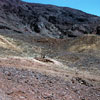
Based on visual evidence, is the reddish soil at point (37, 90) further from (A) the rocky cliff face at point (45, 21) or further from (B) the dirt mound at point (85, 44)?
(A) the rocky cliff face at point (45, 21)

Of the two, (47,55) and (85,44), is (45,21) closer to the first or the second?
(85,44)

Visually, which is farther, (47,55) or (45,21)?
(45,21)

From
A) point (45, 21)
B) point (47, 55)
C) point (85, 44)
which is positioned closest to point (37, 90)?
point (47, 55)

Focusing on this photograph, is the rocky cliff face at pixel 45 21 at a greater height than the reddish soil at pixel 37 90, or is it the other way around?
the rocky cliff face at pixel 45 21

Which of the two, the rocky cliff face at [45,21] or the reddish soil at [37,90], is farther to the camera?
the rocky cliff face at [45,21]

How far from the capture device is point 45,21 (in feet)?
227

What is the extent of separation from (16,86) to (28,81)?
70 centimetres

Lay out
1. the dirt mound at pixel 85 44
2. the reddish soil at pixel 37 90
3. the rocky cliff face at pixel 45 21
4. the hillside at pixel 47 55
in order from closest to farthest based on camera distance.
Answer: the reddish soil at pixel 37 90 < the hillside at pixel 47 55 < the dirt mound at pixel 85 44 < the rocky cliff face at pixel 45 21

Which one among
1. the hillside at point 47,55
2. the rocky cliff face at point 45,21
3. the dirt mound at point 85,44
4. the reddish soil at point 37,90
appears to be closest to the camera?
the reddish soil at point 37,90

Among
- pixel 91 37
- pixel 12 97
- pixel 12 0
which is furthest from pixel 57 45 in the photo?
pixel 12 0

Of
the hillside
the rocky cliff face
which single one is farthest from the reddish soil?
the rocky cliff face

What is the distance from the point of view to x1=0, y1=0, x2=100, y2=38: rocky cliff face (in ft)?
203

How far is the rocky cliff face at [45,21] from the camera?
61987 millimetres

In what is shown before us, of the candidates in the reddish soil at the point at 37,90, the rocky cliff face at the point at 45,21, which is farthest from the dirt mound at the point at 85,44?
the rocky cliff face at the point at 45,21
